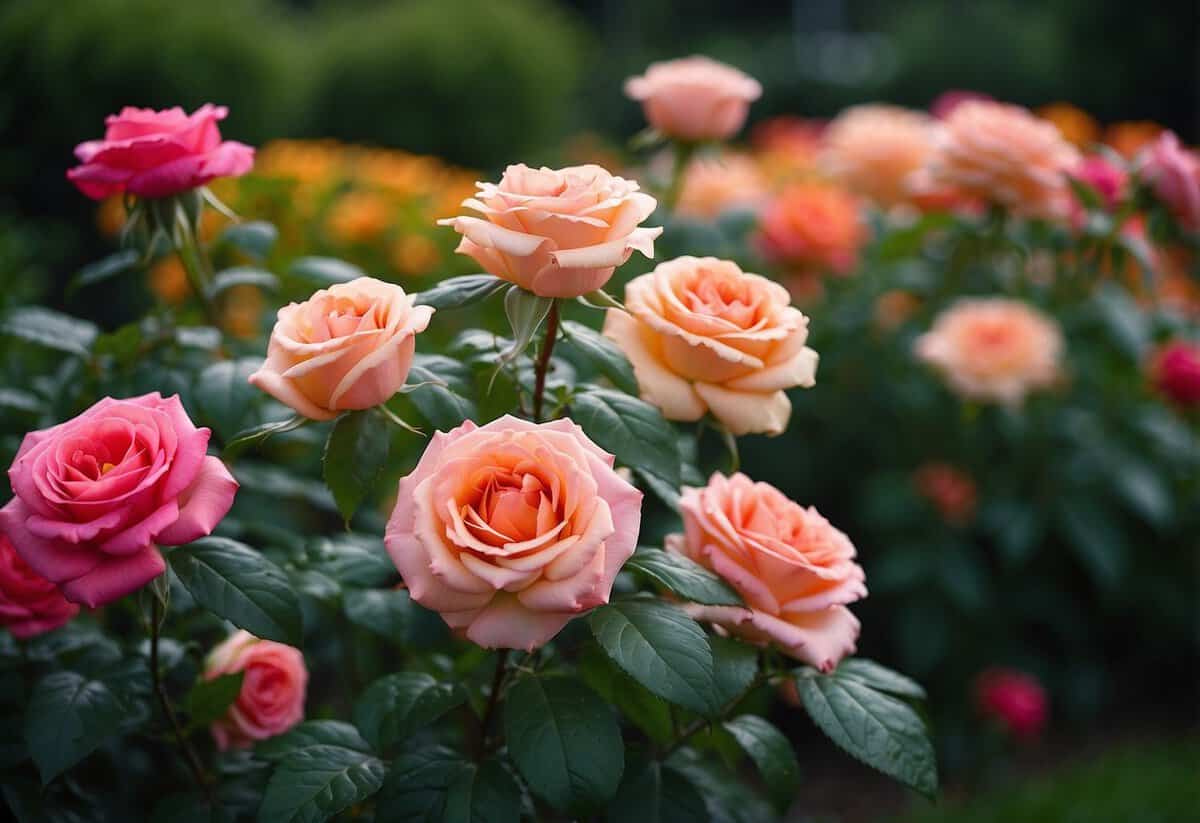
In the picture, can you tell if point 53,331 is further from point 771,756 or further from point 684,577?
point 771,756

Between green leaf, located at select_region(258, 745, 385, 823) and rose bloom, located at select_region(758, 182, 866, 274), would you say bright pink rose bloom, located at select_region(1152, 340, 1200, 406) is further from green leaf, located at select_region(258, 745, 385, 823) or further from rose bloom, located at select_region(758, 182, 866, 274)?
green leaf, located at select_region(258, 745, 385, 823)

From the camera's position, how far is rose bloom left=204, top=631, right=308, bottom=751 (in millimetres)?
1302

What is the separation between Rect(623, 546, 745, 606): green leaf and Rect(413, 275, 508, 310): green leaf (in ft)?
1.02

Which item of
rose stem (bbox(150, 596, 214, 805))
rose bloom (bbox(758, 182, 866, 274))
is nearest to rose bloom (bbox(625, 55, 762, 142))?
rose bloom (bbox(758, 182, 866, 274))

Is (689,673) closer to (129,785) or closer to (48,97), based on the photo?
(129,785)

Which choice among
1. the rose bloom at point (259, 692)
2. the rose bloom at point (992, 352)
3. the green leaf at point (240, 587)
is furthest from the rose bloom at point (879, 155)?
the green leaf at point (240, 587)

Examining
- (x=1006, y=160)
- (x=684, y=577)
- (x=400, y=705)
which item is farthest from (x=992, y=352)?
(x=400, y=705)

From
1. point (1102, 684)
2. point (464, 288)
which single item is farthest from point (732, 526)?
point (1102, 684)

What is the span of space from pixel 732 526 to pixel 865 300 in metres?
1.75

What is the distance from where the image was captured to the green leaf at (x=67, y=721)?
1.06m

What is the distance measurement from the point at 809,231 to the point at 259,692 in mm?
1724

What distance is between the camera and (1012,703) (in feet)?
7.83

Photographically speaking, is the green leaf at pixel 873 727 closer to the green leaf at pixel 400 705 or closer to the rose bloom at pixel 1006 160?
the green leaf at pixel 400 705

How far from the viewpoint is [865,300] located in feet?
8.96
